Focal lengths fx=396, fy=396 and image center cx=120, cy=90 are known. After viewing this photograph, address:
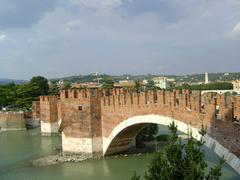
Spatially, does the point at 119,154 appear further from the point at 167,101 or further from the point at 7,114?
the point at 7,114

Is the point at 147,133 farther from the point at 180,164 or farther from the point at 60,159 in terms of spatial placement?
the point at 180,164

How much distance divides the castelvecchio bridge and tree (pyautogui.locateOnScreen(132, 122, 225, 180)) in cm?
418

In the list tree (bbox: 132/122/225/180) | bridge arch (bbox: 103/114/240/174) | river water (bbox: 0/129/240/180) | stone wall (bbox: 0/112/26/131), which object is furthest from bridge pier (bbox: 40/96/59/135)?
tree (bbox: 132/122/225/180)

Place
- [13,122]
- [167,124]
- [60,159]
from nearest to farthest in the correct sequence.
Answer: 1. [167,124]
2. [60,159]
3. [13,122]

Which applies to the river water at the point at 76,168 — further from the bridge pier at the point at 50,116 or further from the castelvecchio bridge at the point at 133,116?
the bridge pier at the point at 50,116

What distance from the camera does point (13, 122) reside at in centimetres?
3034

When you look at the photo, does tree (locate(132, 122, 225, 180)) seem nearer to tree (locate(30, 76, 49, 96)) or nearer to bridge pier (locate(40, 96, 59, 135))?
bridge pier (locate(40, 96, 59, 135))

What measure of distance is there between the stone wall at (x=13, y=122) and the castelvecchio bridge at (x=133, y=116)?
1433cm

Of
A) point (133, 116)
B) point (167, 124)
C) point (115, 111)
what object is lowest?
point (167, 124)

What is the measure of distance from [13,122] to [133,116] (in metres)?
18.1

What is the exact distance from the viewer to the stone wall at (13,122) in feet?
99.2

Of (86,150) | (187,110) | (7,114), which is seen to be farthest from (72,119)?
(7,114)

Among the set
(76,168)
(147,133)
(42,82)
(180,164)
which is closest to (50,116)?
(147,133)

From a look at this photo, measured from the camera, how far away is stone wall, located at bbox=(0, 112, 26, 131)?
30.2 meters
